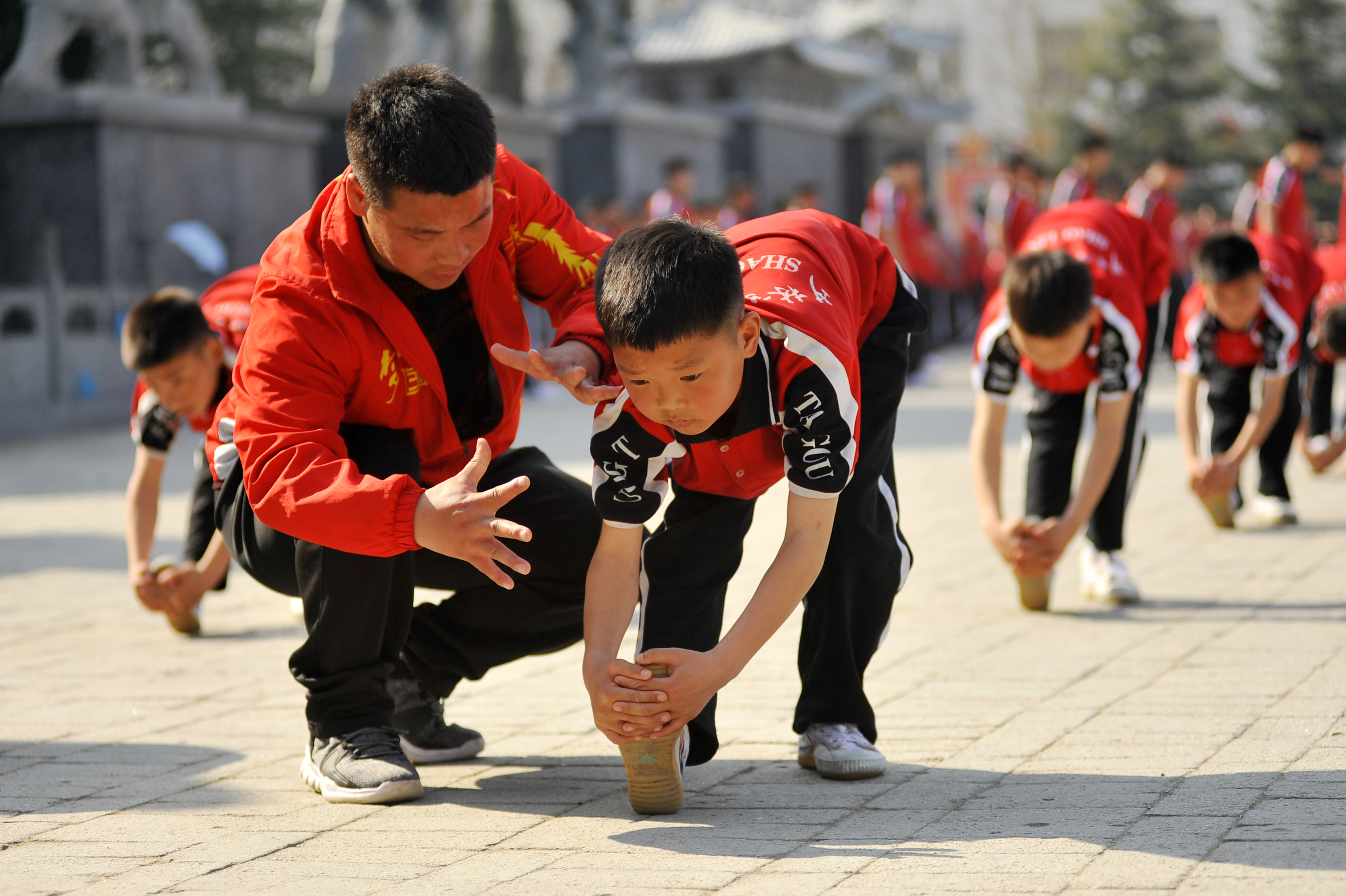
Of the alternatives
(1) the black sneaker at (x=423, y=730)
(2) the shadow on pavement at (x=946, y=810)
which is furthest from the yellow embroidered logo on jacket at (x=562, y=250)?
(2) the shadow on pavement at (x=946, y=810)

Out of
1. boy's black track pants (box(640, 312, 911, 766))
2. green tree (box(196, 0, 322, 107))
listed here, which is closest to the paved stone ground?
boy's black track pants (box(640, 312, 911, 766))

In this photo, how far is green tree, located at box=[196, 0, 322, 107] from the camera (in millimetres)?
27578

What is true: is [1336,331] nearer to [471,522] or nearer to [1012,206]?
[471,522]

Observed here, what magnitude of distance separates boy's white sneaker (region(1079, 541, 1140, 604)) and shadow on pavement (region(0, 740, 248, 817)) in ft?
9.69

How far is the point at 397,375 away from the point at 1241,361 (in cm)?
475

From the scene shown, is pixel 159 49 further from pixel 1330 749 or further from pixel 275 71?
pixel 1330 749

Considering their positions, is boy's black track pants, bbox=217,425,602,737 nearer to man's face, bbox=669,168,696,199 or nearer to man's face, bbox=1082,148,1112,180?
A: man's face, bbox=1082,148,1112,180

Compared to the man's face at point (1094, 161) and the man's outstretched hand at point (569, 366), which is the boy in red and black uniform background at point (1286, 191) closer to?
the man's face at point (1094, 161)

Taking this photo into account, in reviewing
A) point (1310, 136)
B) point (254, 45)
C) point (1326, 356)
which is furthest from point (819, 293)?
point (254, 45)

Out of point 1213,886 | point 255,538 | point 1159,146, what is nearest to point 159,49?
point 1159,146

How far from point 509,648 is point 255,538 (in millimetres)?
627

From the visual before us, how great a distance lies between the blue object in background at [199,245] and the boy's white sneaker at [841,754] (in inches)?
467

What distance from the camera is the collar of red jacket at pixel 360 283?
10.3 ft

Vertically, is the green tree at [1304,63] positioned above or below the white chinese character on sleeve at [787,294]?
above
